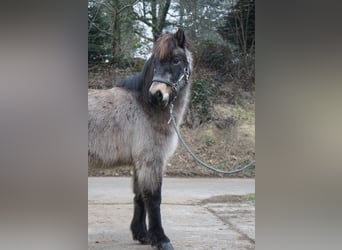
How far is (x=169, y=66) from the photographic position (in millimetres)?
3207

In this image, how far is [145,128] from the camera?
3270 mm

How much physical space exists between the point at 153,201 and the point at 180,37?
43.7 inches

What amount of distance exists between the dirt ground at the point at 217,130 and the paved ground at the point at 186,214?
8cm

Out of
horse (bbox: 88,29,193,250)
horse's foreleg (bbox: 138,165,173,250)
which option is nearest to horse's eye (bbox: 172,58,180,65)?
horse (bbox: 88,29,193,250)

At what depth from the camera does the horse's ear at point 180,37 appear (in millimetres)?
3195

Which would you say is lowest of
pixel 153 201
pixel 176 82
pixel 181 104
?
pixel 153 201

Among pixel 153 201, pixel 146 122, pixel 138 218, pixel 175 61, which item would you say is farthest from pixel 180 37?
pixel 138 218

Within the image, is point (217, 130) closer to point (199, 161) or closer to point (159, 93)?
point (199, 161)

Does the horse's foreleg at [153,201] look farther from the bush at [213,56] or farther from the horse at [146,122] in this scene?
the bush at [213,56]

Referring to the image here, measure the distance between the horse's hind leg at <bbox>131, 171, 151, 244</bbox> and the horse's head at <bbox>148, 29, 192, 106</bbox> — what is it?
0.59 meters
